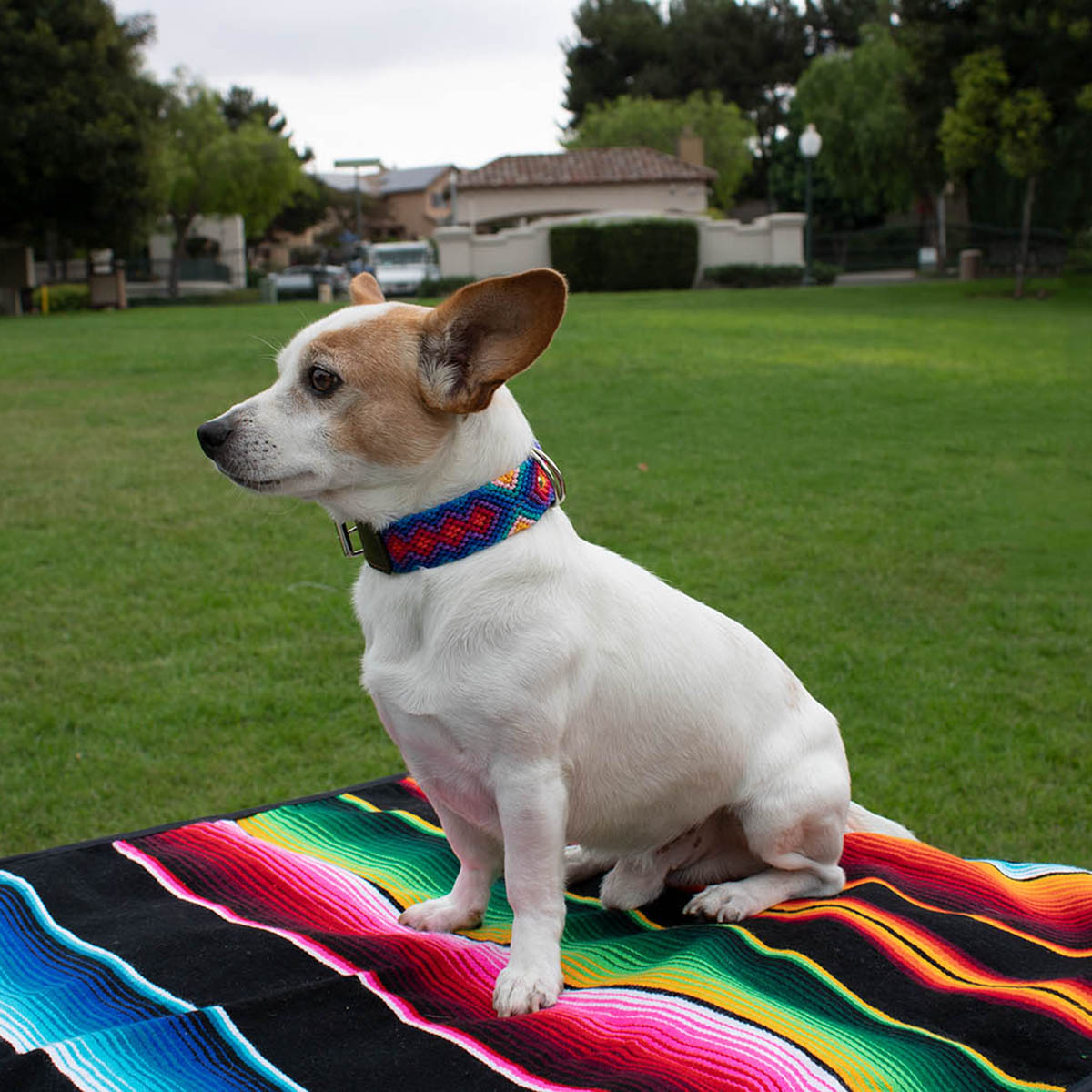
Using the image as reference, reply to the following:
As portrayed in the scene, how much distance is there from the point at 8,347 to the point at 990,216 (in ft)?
113

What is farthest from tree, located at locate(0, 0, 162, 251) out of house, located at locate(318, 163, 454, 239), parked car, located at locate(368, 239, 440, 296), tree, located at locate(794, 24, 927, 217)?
house, located at locate(318, 163, 454, 239)

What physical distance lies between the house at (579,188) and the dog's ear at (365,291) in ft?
130

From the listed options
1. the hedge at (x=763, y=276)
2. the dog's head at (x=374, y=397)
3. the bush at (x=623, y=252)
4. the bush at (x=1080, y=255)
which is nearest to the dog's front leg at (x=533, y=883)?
the dog's head at (x=374, y=397)

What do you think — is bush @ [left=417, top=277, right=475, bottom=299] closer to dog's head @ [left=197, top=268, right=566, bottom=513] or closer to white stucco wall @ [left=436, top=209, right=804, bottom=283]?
white stucco wall @ [left=436, top=209, right=804, bottom=283]

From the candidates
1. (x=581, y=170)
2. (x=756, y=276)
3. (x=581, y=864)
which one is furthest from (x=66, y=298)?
(x=581, y=864)

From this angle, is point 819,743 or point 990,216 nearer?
point 819,743

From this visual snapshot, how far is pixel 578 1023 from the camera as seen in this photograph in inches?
→ 90.0

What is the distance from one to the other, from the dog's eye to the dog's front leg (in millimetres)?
840

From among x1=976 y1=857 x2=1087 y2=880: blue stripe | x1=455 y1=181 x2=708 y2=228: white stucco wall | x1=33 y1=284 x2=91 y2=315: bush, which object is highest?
x1=455 y1=181 x2=708 y2=228: white stucco wall

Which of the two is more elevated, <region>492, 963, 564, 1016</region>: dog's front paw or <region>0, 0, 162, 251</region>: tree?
<region>0, 0, 162, 251</region>: tree

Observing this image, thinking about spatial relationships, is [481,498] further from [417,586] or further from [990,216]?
[990,216]

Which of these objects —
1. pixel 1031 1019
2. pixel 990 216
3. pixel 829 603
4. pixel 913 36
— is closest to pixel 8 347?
pixel 829 603

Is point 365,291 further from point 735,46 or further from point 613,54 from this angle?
point 613,54

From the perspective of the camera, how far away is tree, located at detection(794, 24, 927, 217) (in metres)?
39.4
